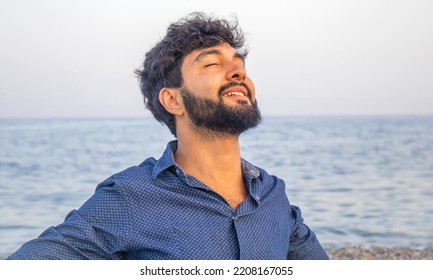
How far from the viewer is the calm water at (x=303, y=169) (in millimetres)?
6414

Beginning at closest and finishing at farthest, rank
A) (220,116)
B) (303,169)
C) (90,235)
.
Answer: (90,235) → (220,116) → (303,169)

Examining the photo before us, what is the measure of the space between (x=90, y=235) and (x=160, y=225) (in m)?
0.22

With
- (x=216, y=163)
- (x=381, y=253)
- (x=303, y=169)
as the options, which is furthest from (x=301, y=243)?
(x=303, y=169)

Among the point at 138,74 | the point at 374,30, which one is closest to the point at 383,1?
the point at 374,30

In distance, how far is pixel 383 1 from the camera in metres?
7.57

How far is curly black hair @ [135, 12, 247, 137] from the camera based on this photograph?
2.47 metres

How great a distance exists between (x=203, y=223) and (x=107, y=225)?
308 millimetres

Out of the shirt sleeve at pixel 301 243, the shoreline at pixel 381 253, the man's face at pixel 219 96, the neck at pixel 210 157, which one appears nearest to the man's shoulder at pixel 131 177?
the neck at pixel 210 157

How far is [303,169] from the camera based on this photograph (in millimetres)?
11414

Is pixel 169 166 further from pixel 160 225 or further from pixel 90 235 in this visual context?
pixel 90 235

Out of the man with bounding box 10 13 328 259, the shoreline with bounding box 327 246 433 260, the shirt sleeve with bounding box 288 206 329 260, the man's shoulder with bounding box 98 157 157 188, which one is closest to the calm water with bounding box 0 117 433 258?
the shoreline with bounding box 327 246 433 260

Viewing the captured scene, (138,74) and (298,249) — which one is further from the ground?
(138,74)
